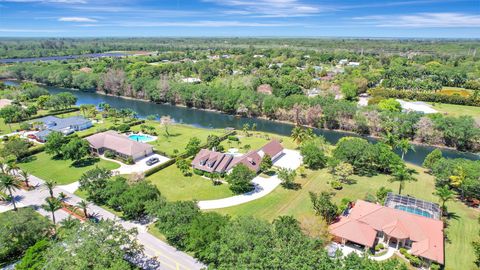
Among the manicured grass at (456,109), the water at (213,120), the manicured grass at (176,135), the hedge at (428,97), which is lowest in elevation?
the water at (213,120)

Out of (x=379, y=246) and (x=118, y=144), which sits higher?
(x=118, y=144)

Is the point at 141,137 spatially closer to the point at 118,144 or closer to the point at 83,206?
the point at 118,144

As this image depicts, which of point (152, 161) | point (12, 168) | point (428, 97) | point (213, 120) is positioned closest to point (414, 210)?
point (152, 161)

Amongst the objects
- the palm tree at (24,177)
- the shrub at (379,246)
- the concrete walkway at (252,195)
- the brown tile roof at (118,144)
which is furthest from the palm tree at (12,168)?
the shrub at (379,246)

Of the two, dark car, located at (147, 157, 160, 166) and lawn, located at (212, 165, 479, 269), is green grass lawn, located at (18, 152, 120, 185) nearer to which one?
dark car, located at (147, 157, 160, 166)

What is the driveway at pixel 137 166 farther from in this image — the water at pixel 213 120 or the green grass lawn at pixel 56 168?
the water at pixel 213 120

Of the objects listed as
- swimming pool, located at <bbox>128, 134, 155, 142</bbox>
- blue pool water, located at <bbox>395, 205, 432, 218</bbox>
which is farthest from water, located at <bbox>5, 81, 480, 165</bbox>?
blue pool water, located at <bbox>395, 205, 432, 218</bbox>
